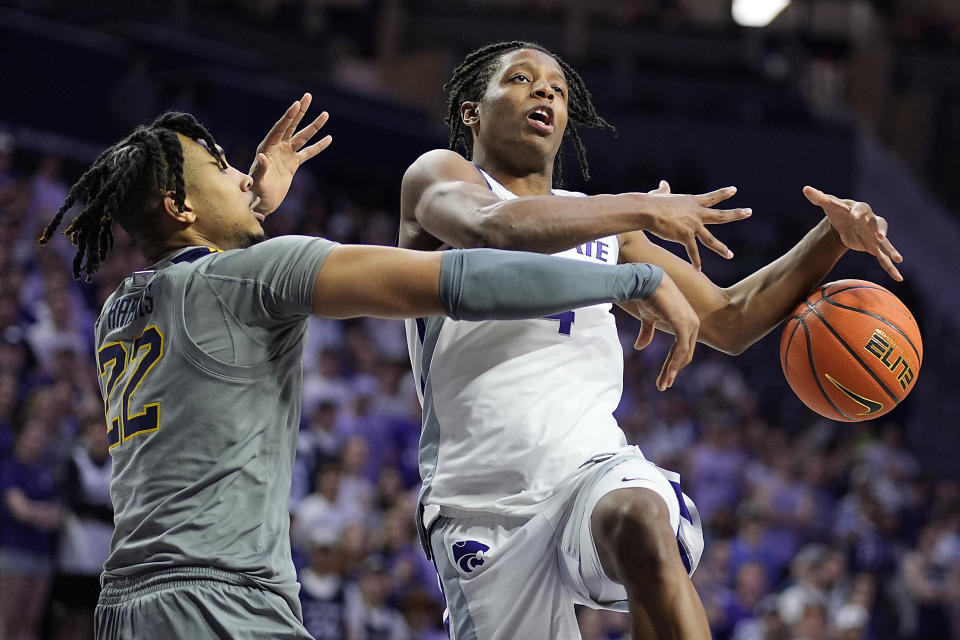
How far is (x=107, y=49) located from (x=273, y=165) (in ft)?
29.6

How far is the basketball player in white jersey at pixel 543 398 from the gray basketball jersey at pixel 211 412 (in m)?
0.74

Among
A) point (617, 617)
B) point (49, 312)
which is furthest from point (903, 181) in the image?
point (49, 312)

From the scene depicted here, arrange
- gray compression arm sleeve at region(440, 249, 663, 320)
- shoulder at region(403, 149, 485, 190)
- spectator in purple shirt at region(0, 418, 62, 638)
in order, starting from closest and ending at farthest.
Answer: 1. gray compression arm sleeve at region(440, 249, 663, 320)
2. shoulder at region(403, 149, 485, 190)
3. spectator in purple shirt at region(0, 418, 62, 638)

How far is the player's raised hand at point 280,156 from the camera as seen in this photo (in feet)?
10.8

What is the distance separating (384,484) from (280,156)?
5.57 meters

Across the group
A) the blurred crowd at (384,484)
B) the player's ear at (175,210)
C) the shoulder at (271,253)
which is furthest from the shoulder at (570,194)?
the blurred crowd at (384,484)

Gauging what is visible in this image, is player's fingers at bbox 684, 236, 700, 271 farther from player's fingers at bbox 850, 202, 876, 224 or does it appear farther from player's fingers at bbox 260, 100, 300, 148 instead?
player's fingers at bbox 260, 100, 300, 148

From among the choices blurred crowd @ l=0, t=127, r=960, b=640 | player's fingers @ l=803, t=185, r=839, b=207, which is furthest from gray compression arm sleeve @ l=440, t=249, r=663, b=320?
blurred crowd @ l=0, t=127, r=960, b=640

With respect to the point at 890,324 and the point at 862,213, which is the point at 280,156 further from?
the point at 890,324

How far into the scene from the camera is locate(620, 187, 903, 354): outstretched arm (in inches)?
149

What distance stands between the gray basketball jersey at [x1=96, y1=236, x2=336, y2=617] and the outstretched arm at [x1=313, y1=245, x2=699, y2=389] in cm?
7

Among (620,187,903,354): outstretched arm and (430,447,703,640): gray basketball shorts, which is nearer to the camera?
(430,447,703,640): gray basketball shorts

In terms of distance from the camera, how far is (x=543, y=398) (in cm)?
330

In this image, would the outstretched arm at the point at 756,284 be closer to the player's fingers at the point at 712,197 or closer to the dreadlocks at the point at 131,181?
the player's fingers at the point at 712,197
